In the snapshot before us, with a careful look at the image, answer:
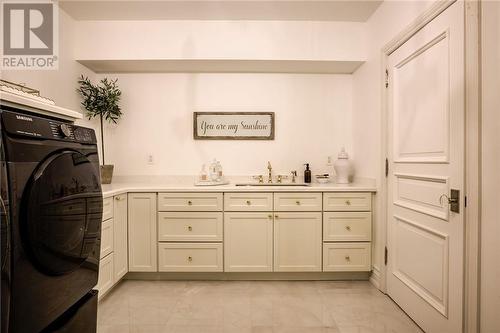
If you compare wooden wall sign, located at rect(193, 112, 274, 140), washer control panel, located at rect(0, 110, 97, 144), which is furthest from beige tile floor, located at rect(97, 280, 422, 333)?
wooden wall sign, located at rect(193, 112, 274, 140)

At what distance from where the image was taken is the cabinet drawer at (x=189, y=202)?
2.40 m

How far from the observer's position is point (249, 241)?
2.39 meters

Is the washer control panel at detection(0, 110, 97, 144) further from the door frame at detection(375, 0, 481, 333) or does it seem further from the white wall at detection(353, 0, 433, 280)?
the white wall at detection(353, 0, 433, 280)

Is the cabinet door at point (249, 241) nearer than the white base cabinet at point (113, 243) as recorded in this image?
No

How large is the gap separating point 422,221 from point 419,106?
0.77 meters

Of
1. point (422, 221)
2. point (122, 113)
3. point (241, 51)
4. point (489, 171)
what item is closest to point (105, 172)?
point (122, 113)

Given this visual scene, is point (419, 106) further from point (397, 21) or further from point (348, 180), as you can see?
point (348, 180)

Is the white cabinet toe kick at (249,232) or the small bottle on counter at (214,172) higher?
the small bottle on counter at (214,172)

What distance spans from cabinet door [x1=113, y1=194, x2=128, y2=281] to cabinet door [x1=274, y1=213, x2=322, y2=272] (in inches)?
53.0

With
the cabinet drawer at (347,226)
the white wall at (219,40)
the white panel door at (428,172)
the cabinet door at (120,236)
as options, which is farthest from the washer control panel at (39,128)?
the cabinet drawer at (347,226)

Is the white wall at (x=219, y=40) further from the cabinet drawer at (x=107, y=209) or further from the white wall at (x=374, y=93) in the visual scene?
the cabinet drawer at (x=107, y=209)

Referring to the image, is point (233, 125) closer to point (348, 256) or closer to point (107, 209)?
point (107, 209)

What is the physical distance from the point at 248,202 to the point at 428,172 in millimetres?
1392

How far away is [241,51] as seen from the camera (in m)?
2.57
